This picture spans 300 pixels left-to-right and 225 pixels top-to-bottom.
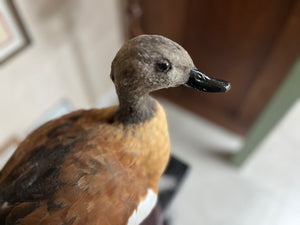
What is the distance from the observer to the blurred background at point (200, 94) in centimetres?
74

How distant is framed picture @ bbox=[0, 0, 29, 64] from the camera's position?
0.65 metres

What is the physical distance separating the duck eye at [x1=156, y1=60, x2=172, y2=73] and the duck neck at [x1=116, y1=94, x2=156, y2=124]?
86mm

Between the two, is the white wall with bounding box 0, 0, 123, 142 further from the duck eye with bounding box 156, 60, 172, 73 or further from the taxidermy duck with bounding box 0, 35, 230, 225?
the duck eye with bounding box 156, 60, 172, 73

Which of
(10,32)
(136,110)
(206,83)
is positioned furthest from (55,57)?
(206,83)

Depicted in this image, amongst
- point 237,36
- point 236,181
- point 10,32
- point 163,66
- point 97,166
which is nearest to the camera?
point 163,66

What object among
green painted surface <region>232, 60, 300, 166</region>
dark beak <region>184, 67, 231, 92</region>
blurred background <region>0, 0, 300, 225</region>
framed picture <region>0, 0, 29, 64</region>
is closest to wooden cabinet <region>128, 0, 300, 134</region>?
blurred background <region>0, 0, 300, 225</region>

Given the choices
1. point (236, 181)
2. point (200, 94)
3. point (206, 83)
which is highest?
point (206, 83)

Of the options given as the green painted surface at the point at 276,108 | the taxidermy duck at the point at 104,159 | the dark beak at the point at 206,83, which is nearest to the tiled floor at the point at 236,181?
the green painted surface at the point at 276,108

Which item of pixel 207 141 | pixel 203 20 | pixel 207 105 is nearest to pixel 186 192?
pixel 207 141

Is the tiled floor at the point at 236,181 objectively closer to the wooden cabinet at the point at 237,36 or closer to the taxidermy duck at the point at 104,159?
the wooden cabinet at the point at 237,36

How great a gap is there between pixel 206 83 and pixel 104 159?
0.73 ft

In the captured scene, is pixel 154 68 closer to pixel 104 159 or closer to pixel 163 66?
pixel 163 66

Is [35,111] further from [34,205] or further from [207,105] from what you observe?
[207,105]

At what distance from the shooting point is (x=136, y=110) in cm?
42
